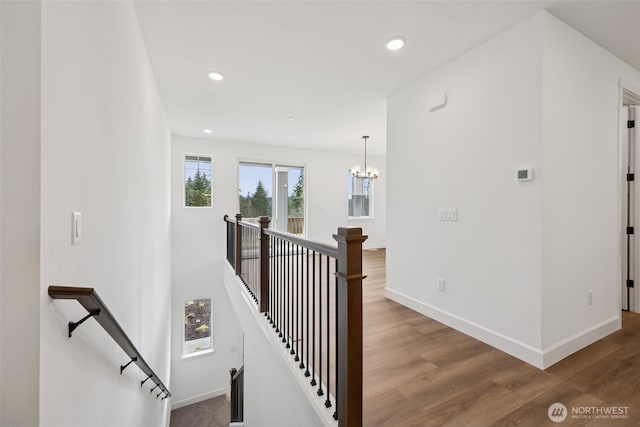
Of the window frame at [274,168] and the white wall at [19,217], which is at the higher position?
the window frame at [274,168]

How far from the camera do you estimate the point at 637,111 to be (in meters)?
3.08

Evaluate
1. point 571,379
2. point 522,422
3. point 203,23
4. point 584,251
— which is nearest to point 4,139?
point 203,23

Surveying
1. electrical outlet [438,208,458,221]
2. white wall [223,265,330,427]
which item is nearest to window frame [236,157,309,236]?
white wall [223,265,330,427]

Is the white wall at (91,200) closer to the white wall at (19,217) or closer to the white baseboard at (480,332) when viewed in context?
the white wall at (19,217)

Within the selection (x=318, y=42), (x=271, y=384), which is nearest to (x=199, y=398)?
(x=271, y=384)

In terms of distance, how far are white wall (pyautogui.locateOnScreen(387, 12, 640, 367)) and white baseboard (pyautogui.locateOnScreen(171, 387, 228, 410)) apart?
18.1 ft

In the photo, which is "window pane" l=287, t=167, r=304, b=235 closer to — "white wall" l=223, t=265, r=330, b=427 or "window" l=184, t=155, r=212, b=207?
"window" l=184, t=155, r=212, b=207

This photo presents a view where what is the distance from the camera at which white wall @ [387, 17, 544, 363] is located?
2119 mm

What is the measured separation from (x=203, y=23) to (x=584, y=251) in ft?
12.2

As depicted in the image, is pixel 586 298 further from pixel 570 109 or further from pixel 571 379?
pixel 570 109

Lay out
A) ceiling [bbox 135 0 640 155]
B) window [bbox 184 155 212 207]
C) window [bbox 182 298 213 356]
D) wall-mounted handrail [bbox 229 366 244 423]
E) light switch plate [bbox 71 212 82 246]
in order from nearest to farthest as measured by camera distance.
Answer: light switch plate [bbox 71 212 82 246] → ceiling [bbox 135 0 640 155] → wall-mounted handrail [bbox 229 366 244 423] → window [bbox 184 155 212 207] → window [bbox 182 298 213 356]

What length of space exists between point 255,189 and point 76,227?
5517 millimetres

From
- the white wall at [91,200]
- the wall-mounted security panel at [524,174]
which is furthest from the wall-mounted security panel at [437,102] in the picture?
the white wall at [91,200]

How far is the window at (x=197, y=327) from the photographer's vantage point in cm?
603
